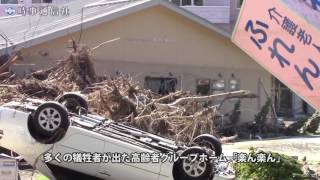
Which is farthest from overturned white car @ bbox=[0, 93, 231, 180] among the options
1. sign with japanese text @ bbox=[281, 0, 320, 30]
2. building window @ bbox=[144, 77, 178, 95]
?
building window @ bbox=[144, 77, 178, 95]

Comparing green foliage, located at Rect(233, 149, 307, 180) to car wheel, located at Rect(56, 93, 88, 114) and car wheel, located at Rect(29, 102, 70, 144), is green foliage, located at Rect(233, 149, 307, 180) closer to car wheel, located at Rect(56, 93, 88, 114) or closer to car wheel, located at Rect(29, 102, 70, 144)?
car wheel, located at Rect(56, 93, 88, 114)

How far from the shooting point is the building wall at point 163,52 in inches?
950

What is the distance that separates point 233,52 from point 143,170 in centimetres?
1757

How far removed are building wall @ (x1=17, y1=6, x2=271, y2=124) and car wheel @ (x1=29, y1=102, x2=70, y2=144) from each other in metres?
14.3

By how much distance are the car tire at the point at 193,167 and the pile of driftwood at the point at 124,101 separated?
16.3 feet

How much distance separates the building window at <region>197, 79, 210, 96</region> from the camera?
26.4 m

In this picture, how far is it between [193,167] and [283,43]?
2.28 metres

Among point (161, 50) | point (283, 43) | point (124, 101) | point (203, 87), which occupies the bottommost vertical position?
point (203, 87)

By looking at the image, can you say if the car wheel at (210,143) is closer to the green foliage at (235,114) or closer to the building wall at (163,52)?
the building wall at (163,52)

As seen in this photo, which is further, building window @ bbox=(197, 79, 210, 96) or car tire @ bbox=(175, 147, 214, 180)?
building window @ bbox=(197, 79, 210, 96)

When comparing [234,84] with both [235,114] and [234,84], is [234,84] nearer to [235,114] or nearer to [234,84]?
[234,84]

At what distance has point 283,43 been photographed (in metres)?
9.16

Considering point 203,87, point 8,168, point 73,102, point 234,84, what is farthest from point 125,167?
point 234,84

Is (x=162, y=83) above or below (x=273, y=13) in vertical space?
below
